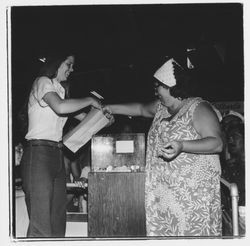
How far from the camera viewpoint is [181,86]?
6.61ft

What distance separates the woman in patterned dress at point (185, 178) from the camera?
6.03 ft

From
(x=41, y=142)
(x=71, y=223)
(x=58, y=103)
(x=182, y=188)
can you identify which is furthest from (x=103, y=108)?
(x=71, y=223)

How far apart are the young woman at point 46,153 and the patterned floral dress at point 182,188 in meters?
0.51

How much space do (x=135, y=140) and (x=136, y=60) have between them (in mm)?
2610

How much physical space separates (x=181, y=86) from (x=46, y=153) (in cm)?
81

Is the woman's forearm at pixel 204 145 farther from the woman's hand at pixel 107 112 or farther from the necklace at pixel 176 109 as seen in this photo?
the woman's hand at pixel 107 112

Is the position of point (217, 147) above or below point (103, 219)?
above

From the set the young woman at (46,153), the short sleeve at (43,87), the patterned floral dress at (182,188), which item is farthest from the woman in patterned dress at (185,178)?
the short sleeve at (43,87)

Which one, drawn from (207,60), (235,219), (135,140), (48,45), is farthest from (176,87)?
(207,60)

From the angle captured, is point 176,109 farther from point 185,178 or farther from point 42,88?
point 42,88

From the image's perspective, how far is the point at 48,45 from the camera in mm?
3104
